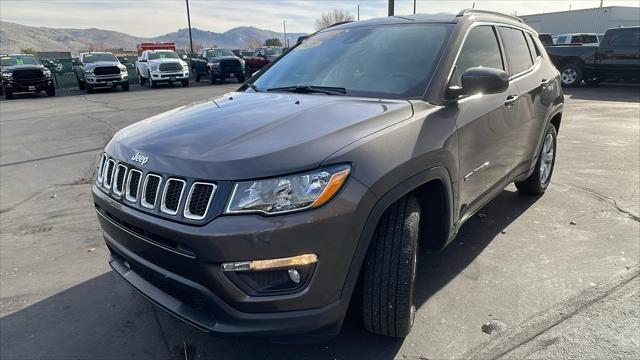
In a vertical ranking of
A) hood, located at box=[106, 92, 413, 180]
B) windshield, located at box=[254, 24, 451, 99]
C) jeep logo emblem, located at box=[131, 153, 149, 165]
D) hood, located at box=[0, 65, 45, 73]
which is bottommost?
jeep logo emblem, located at box=[131, 153, 149, 165]

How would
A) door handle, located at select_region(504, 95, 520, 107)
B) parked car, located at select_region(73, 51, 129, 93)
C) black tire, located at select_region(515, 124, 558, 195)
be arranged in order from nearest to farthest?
door handle, located at select_region(504, 95, 520, 107) < black tire, located at select_region(515, 124, 558, 195) < parked car, located at select_region(73, 51, 129, 93)

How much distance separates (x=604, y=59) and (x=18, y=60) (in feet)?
76.1

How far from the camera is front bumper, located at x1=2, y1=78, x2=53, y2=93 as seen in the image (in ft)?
63.4

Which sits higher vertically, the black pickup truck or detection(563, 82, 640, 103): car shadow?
the black pickup truck

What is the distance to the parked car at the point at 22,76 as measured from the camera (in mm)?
19281

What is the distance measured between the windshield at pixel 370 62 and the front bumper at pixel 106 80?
2014 centimetres

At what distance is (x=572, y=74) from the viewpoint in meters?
16.7

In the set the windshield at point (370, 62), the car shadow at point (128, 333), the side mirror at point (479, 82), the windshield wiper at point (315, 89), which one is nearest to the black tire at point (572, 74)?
the windshield at point (370, 62)

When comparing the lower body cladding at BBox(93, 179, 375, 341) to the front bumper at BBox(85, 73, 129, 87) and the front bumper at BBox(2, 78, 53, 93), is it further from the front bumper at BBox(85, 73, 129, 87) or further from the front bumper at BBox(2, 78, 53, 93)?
the front bumper at BBox(85, 73, 129, 87)

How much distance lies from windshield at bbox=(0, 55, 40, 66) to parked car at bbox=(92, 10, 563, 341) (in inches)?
829

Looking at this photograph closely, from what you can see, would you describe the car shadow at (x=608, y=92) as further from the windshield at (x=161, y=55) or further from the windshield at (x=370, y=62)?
the windshield at (x=161, y=55)

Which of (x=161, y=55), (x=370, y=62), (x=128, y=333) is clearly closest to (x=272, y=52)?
(x=161, y=55)

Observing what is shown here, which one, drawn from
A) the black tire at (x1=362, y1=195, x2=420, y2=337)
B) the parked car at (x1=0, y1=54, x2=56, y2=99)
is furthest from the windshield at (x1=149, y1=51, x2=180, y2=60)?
the black tire at (x1=362, y1=195, x2=420, y2=337)

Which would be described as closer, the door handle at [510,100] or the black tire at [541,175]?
the door handle at [510,100]
